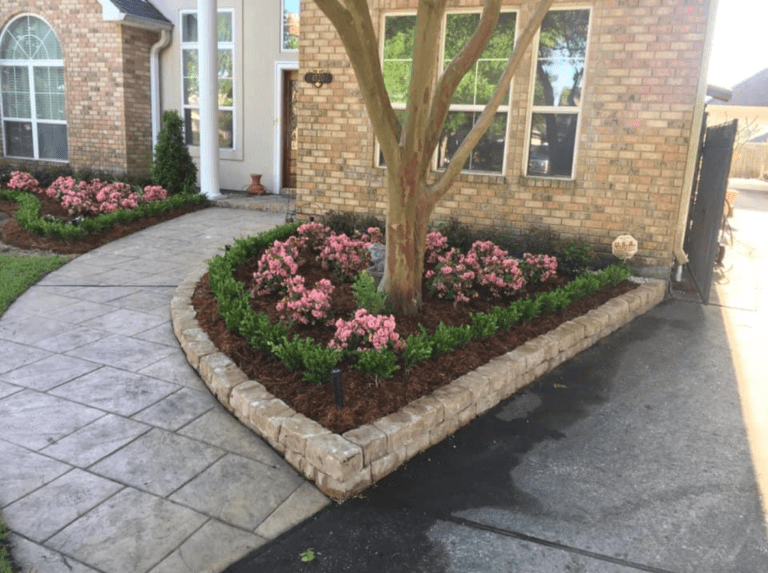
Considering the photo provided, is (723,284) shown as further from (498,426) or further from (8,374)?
(8,374)

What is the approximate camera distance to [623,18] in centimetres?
652

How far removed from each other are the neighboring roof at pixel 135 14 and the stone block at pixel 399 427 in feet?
35.5

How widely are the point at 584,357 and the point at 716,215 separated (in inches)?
103

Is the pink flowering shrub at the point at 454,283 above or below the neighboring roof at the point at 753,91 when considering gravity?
below

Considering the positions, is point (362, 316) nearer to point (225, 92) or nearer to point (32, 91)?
point (225, 92)

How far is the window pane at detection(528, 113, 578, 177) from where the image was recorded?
709cm

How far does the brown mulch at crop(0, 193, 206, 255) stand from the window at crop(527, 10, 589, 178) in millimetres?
5603

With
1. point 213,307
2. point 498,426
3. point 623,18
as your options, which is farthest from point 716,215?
point 213,307

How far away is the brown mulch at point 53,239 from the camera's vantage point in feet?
25.7

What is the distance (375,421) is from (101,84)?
11.3 m

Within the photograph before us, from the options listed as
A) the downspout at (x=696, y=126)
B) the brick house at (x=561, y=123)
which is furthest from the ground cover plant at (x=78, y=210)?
the downspout at (x=696, y=126)

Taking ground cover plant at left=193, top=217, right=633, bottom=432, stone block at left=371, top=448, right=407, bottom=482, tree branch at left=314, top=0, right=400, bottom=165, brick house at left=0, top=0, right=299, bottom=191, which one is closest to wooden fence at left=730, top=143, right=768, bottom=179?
brick house at left=0, top=0, right=299, bottom=191

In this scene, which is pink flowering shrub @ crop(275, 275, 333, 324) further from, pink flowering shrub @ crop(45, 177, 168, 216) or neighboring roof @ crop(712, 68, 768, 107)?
neighboring roof @ crop(712, 68, 768, 107)

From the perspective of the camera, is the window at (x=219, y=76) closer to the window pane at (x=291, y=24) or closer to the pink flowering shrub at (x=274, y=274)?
the window pane at (x=291, y=24)
